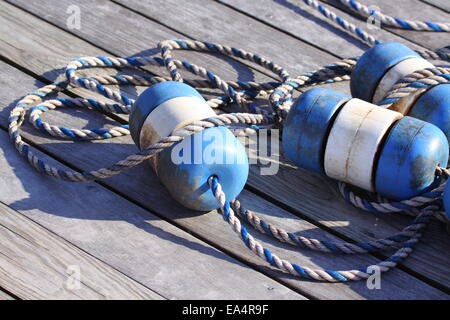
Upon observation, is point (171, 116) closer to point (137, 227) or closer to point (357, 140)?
point (137, 227)

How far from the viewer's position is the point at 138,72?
298 cm

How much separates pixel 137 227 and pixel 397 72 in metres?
1.06

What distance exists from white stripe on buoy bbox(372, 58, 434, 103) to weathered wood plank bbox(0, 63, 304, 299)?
0.88 metres

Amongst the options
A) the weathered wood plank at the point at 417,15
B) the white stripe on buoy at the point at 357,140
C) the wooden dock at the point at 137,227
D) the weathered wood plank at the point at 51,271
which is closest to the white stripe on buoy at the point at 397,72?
Result: the white stripe on buoy at the point at 357,140

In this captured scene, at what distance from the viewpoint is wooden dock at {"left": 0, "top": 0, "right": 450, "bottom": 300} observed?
2.03 metres

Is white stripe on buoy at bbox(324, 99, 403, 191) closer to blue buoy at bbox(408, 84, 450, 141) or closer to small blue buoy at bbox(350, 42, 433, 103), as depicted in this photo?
blue buoy at bbox(408, 84, 450, 141)

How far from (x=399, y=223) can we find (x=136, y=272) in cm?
86

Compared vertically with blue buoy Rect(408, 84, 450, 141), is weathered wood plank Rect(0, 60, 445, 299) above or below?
below

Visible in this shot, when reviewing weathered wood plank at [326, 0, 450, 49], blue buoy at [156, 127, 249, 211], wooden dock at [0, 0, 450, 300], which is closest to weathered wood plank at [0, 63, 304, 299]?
wooden dock at [0, 0, 450, 300]

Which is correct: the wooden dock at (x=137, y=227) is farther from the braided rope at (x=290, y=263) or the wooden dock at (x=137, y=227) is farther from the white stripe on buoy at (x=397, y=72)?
the white stripe on buoy at (x=397, y=72)

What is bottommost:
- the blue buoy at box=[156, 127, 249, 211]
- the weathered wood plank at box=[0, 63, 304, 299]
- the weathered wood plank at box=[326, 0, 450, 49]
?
the weathered wood plank at box=[0, 63, 304, 299]

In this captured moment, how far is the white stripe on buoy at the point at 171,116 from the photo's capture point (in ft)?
7.25

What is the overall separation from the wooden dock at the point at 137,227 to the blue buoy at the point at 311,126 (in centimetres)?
14

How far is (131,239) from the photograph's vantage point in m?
2.16
